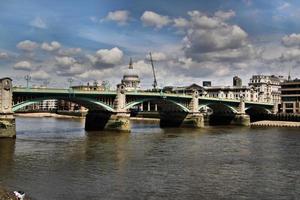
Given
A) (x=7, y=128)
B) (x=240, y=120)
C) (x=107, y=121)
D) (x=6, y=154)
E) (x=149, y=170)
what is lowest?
(x=149, y=170)

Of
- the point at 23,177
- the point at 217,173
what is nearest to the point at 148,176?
the point at 217,173

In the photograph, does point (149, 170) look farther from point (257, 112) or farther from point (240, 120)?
point (257, 112)

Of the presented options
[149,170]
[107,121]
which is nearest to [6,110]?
[107,121]

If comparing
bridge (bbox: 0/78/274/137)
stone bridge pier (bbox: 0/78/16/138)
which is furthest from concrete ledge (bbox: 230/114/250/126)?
stone bridge pier (bbox: 0/78/16/138)

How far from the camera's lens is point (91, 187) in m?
34.4

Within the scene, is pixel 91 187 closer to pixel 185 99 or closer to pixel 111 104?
pixel 111 104

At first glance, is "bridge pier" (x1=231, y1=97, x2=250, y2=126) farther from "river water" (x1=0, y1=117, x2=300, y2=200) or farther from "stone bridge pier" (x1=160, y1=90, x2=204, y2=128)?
"river water" (x1=0, y1=117, x2=300, y2=200)

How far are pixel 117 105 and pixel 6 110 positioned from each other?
2557cm

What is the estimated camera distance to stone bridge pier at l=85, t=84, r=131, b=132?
87.7 m

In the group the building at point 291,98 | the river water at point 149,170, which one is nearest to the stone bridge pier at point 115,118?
the river water at point 149,170

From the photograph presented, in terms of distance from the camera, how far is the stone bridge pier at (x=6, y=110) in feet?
220

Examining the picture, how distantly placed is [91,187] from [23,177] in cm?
696

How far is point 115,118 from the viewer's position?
88312 mm

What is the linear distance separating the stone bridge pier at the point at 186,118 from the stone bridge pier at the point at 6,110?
166 ft
